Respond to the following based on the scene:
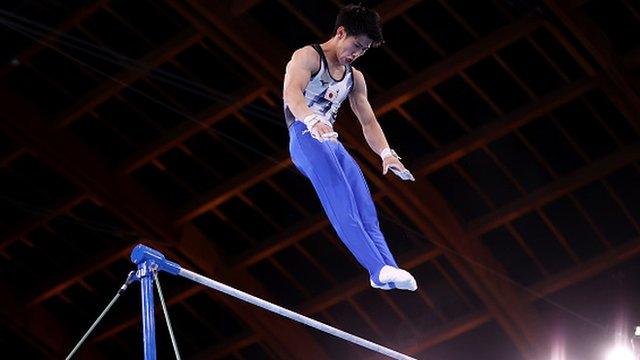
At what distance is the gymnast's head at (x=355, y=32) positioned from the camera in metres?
6.77

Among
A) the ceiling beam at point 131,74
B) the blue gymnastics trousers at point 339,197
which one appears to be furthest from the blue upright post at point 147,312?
the ceiling beam at point 131,74

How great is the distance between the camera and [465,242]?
1872 centimetres

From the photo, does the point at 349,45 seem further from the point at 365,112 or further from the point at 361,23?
the point at 365,112

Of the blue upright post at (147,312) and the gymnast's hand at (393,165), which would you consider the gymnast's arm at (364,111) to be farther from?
the blue upright post at (147,312)

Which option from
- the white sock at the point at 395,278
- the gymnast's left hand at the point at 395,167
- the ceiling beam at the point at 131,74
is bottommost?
the white sock at the point at 395,278

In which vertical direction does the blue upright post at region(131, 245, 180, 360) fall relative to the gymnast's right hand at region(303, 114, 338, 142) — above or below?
below

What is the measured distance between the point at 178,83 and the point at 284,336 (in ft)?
15.8

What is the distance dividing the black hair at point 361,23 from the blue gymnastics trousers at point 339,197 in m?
0.56

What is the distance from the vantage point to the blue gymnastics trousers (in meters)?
6.89

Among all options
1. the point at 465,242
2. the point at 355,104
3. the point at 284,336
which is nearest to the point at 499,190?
the point at 465,242

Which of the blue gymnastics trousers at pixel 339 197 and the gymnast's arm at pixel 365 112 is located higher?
the gymnast's arm at pixel 365 112

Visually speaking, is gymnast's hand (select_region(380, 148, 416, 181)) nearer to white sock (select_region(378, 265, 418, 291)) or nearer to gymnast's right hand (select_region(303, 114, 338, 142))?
white sock (select_region(378, 265, 418, 291))

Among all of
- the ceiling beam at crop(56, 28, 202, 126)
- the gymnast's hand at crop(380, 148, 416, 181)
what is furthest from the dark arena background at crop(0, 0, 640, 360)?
the gymnast's hand at crop(380, 148, 416, 181)

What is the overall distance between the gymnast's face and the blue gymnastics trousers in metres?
0.42
